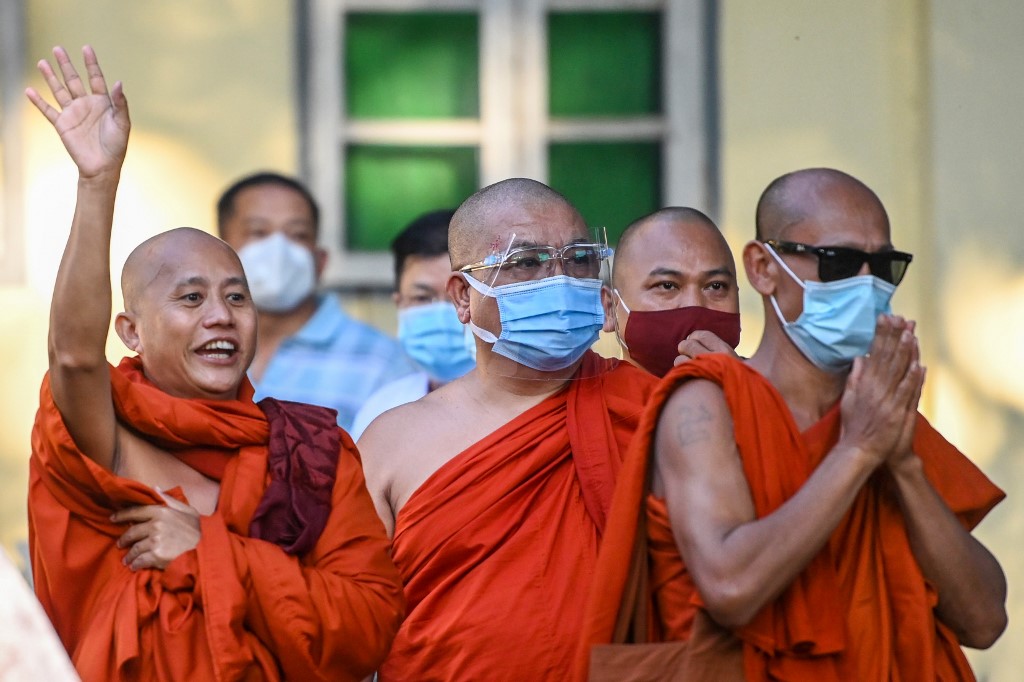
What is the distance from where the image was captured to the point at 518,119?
677 centimetres

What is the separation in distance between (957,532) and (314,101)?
384 centimetres

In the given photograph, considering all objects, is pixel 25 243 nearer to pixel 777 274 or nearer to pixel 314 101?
pixel 314 101

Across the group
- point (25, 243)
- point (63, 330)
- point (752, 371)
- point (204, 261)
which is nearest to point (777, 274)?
point (752, 371)

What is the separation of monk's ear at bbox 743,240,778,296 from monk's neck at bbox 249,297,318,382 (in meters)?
2.86

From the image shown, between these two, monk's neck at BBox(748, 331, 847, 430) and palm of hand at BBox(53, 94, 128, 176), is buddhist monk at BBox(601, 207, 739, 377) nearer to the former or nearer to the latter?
monk's neck at BBox(748, 331, 847, 430)

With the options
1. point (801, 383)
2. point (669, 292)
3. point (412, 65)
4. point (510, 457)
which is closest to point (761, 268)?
point (801, 383)

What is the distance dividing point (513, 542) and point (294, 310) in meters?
2.58

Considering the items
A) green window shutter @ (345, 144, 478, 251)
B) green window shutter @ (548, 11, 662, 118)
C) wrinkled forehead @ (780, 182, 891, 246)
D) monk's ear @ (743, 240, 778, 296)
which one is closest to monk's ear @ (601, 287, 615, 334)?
monk's ear @ (743, 240, 778, 296)

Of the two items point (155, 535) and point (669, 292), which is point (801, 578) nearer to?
point (669, 292)

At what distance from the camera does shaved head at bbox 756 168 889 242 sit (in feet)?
12.4

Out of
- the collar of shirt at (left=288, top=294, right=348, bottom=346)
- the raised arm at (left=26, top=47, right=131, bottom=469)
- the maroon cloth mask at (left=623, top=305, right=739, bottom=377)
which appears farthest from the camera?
the collar of shirt at (left=288, top=294, right=348, bottom=346)

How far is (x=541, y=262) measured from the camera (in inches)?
165

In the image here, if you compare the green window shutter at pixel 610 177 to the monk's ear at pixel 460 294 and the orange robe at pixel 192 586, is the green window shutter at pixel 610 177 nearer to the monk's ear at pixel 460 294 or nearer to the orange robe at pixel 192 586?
the monk's ear at pixel 460 294

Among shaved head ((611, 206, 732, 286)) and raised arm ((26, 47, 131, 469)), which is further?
shaved head ((611, 206, 732, 286))
